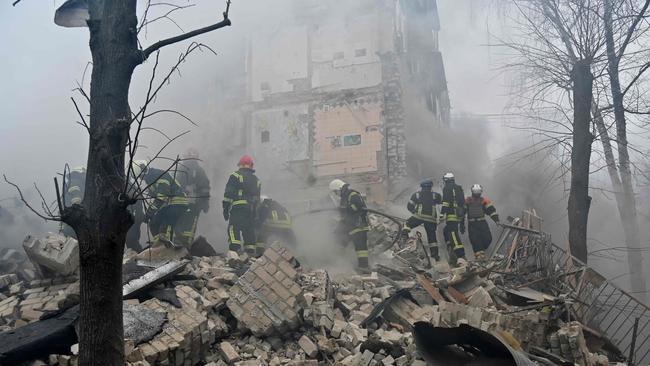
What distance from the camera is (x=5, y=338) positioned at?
14.9 feet

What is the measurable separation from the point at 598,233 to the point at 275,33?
487 inches

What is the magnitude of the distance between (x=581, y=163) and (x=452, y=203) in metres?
2.52

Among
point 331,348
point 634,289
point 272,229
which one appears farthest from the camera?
point 634,289

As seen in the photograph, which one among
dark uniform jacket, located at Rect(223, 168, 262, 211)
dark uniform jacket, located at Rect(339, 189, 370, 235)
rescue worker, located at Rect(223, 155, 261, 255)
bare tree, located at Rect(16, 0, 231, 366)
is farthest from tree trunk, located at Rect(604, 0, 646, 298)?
bare tree, located at Rect(16, 0, 231, 366)

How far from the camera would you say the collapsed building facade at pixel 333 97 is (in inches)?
615

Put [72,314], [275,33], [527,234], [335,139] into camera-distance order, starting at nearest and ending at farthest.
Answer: [72,314] < [527,234] < [335,139] < [275,33]

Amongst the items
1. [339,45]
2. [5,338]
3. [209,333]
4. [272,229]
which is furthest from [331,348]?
[339,45]

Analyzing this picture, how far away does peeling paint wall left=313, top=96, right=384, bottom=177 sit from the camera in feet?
51.2

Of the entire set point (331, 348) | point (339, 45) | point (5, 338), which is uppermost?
point (339, 45)

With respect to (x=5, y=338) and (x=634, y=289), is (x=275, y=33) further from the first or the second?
(x=5, y=338)

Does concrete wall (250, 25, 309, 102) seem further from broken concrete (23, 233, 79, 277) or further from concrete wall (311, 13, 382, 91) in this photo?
broken concrete (23, 233, 79, 277)

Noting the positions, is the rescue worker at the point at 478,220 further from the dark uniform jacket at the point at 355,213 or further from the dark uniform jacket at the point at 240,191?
the dark uniform jacket at the point at 240,191

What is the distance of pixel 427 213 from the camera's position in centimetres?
1002

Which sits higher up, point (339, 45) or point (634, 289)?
point (339, 45)
